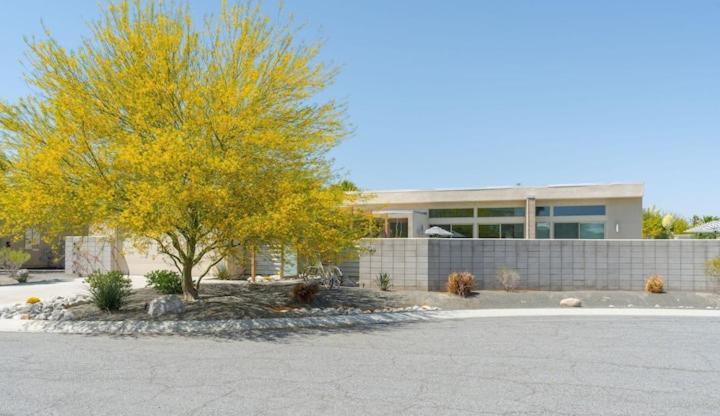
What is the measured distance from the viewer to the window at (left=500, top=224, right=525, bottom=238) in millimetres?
33594

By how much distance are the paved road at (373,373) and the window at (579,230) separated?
1949 cm

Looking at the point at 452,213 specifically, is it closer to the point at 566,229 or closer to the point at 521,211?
the point at 521,211

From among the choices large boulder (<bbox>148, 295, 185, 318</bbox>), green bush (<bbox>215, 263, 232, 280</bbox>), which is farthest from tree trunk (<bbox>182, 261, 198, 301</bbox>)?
green bush (<bbox>215, 263, 232, 280</bbox>)

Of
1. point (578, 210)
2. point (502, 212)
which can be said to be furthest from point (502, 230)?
point (578, 210)

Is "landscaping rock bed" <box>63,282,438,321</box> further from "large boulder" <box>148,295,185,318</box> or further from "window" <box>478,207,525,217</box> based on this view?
"window" <box>478,207,525,217</box>

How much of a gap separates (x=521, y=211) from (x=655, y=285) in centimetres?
1494

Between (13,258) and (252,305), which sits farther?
(13,258)

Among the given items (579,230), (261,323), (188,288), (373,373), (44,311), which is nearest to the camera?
(373,373)

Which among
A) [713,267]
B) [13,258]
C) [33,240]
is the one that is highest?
[33,240]

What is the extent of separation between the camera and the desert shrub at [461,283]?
1822cm

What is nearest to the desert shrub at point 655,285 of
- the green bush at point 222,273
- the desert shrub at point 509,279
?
the desert shrub at point 509,279

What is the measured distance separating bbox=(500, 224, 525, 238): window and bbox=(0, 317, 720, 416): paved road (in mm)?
20838

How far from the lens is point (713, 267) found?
748 inches

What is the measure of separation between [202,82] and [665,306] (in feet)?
51.7
